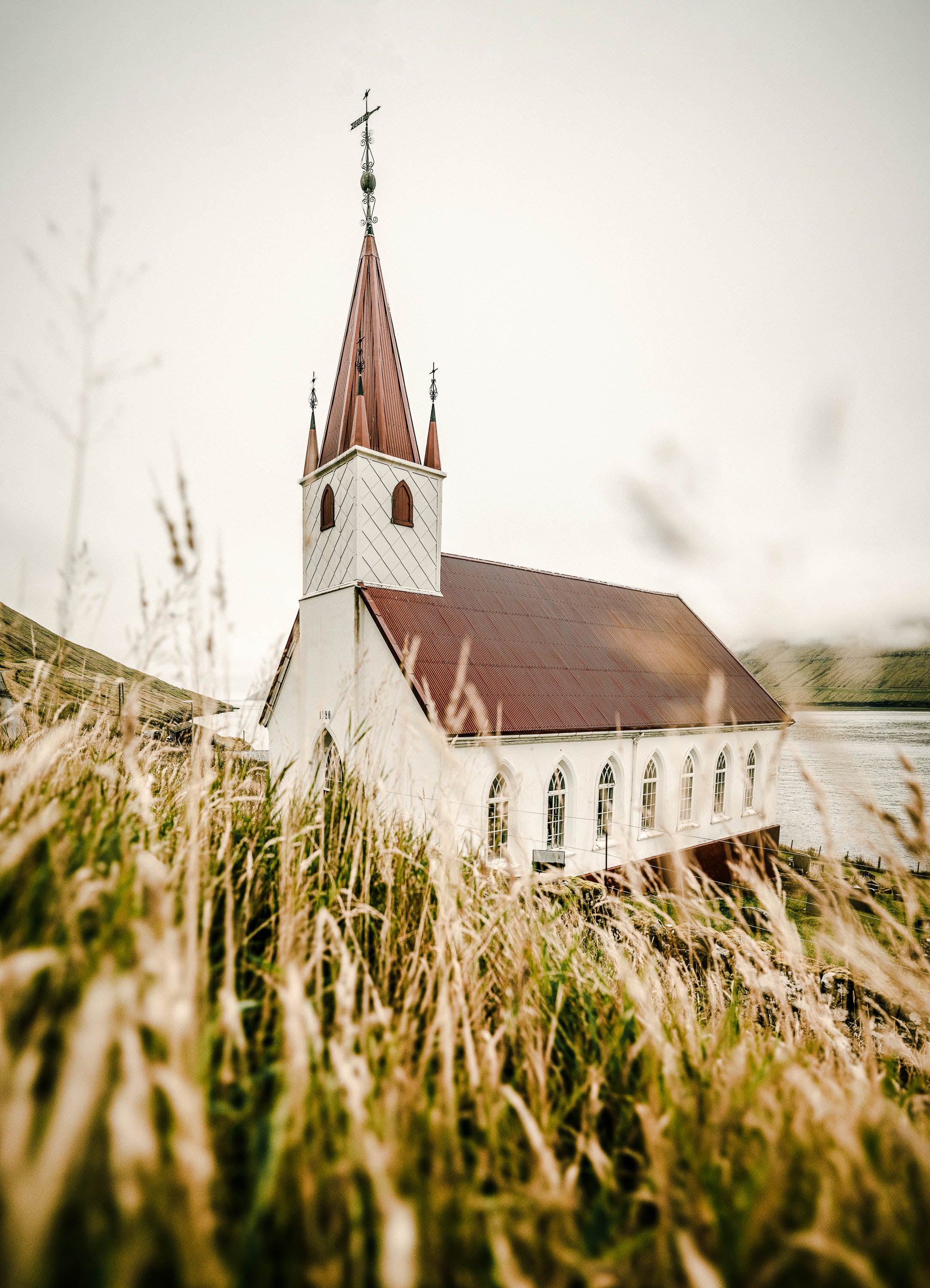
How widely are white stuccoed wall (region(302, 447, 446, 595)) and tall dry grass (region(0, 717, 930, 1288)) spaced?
11.7 metres

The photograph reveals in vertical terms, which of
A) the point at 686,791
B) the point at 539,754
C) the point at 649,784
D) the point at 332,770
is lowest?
the point at 686,791

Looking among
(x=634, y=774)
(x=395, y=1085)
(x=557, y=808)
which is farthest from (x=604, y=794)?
(x=395, y=1085)

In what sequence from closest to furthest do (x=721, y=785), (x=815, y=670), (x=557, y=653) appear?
(x=815, y=670)
(x=557, y=653)
(x=721, y=785)

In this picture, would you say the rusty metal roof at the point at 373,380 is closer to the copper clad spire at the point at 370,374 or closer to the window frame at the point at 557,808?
the copper clad spire at the point at 370,374

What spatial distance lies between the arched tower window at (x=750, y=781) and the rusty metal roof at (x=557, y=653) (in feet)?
4.56

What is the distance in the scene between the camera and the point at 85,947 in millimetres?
1319

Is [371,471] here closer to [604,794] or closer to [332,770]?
[604,794]

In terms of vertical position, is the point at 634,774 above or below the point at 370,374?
below

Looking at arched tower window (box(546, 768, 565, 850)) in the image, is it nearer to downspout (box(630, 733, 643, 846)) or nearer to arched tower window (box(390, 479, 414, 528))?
downspout (box(630, 733, 643, 846))

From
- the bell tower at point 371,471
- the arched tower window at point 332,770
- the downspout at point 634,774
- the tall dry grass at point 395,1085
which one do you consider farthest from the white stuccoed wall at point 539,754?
the tall dry grass at point 395,1085

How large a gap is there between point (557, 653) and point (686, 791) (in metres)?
5.97

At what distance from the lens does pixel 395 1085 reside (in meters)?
1.45

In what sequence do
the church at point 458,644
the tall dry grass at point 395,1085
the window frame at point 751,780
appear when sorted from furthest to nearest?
the window frame at point 751,780 → the church at point 458,644 → the tall dry grass at point 395,1085

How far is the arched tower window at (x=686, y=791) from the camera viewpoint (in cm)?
1730
